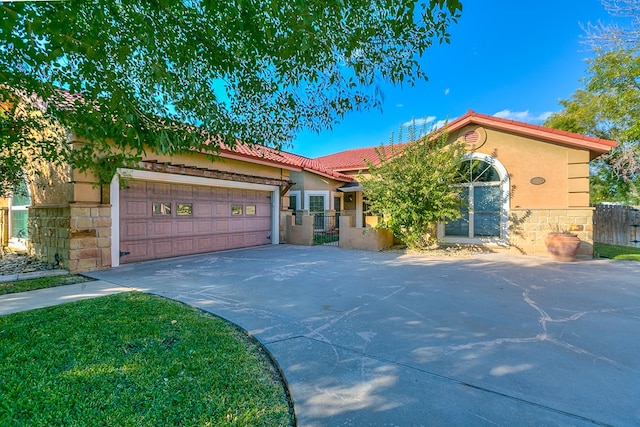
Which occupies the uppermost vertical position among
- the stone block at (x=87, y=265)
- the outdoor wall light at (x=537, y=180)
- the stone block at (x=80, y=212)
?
the outdoor wall light at (x=537, y=180)

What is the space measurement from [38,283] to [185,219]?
3947 mm

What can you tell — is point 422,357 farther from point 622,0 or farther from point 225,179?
point 622,0

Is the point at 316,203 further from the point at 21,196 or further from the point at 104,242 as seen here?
the point at 21,196

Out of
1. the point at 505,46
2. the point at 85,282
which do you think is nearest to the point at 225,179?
the point at 85,282

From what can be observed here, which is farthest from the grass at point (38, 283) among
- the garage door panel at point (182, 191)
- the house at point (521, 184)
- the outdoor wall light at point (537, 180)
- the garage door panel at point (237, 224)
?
the outdoor wall light at point (537, 180)

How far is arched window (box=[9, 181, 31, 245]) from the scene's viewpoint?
33.2 ft

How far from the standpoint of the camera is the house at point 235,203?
24.0ft

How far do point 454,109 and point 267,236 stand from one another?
30.8 feet

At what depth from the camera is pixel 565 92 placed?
17.9 meters

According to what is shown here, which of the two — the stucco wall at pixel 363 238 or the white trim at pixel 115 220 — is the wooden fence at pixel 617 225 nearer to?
the stucco wall at pixel 363 238

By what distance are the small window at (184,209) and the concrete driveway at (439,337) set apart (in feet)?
7.80

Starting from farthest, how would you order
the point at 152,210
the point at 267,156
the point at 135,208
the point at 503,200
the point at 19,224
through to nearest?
the point at 267,156
the point at 19,224
the point at 503,200
the point at 152,210
the point at 135,208

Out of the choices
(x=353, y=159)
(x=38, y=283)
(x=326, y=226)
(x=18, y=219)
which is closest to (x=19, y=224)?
(x=18, y=219)

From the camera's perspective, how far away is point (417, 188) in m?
9.73
